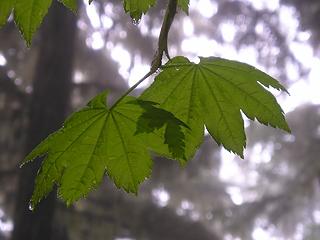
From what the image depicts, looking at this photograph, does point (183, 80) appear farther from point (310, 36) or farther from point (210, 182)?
point (210, 182)

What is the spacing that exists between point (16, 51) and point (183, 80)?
19.3 feet

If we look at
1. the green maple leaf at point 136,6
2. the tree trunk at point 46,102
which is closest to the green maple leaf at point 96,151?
the green maple leaf at point 136,6

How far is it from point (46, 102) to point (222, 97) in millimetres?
3976

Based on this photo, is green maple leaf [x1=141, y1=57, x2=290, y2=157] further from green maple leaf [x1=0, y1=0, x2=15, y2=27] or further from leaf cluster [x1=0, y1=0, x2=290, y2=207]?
green maple leaf [x1=0, y1=0, x2=15, y2=27]

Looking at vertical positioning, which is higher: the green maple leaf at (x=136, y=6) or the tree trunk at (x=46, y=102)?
the tree trunk at (x=46, y=102)

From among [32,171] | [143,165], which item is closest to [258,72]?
[143,165]

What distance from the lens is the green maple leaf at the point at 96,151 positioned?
0.81m

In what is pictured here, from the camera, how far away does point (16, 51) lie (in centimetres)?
646

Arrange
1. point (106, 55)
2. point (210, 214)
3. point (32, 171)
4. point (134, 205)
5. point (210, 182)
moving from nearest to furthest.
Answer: point (32, 171) → point (134, 205) → point (106, 55) → point (210, 214) → point (210, 182)

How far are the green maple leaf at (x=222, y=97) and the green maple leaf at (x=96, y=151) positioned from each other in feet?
0.22

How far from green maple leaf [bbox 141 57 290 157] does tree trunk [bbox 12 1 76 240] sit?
344 cm

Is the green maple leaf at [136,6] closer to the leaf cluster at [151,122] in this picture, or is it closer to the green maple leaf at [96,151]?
the leaf cluster at [151,122]

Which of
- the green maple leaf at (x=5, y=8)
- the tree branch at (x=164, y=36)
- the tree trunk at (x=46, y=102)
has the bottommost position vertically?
the tree branch at (x=164, y=36)

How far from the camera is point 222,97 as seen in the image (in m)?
0.89
